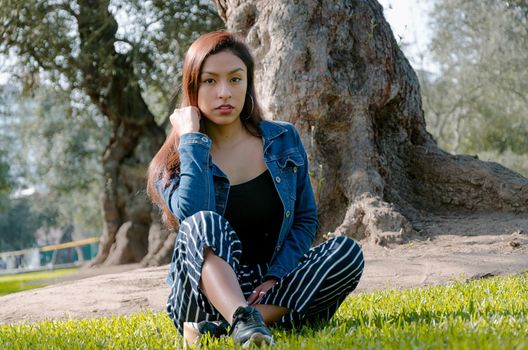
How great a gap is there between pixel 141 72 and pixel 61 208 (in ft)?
96.3

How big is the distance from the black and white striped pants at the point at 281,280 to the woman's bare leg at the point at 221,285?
0.03 metres

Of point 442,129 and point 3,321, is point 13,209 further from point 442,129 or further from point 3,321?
point 3,321

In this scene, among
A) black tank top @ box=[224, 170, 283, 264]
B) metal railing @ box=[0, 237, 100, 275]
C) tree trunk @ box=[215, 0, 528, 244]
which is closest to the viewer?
black tank top @ box=[224, 170, 283, 264]

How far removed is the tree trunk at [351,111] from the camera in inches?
314

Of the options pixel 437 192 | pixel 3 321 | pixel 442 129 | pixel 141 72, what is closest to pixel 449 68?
pixel 442 129

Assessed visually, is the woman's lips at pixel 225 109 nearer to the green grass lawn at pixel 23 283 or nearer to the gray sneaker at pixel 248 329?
the gray sneaker at pixel 248 329

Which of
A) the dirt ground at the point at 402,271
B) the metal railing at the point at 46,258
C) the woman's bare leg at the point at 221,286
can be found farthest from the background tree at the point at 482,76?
the metal railing at the point at 46,258

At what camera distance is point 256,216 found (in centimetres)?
347

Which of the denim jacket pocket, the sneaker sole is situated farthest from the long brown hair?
the sneaker sole

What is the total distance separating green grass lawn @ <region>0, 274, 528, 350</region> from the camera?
8.27ft

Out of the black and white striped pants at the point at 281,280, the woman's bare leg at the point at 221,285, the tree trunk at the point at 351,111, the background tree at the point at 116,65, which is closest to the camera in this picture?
the woman's bare leg at the point at 221,285

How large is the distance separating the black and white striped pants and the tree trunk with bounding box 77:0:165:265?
13.0m

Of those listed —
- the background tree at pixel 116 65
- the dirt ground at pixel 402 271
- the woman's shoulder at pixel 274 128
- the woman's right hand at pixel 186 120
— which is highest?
the background tree at pixel 116 65

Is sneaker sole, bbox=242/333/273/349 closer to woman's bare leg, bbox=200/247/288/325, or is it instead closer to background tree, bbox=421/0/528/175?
woman's bare leg, bbox=200/247/288/325
